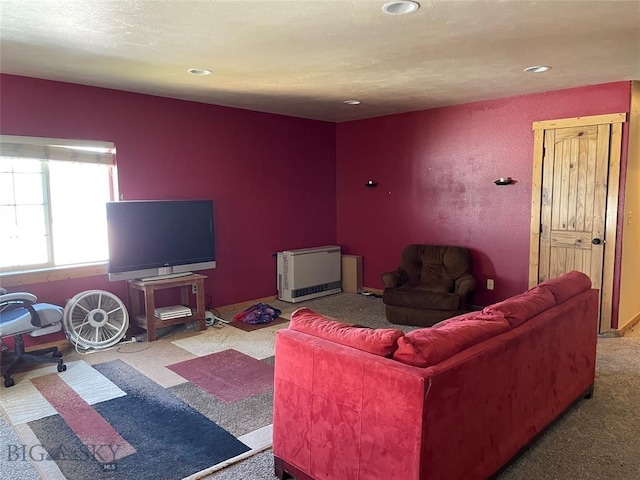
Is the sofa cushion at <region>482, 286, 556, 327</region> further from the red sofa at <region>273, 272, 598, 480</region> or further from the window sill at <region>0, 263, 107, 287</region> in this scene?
the window sill at <region>0, 263, 107, 287</region>

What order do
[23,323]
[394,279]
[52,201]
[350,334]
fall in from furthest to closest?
[394,279], [52,201], [23,323], [350,334]

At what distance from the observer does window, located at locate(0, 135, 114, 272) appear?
4.21 meters

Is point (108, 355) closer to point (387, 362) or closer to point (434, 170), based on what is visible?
point (387, 362)

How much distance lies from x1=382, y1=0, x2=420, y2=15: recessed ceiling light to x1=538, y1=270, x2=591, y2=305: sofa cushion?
177 centimetres

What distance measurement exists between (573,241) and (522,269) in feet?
1.97

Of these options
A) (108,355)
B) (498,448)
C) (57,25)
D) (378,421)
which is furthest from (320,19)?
(108,355)

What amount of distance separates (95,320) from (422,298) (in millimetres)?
3094

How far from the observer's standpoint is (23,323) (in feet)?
11.9

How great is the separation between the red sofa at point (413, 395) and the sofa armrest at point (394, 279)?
2672mm

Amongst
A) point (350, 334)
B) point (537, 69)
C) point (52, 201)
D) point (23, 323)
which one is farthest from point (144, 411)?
point (537, 69)

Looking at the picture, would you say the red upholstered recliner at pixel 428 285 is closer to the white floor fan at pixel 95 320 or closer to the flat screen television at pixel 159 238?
the flat screen television at pixel 159 238

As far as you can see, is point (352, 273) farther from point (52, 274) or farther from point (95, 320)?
point (52, 274)

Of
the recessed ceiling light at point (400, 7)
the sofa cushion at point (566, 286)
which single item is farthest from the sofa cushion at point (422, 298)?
the recessed ceiling light at point (400, 7)

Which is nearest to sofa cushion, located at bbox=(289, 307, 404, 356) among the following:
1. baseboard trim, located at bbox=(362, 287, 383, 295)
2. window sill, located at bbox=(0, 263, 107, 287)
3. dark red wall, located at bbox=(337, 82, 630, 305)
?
window sill, located at bbox=(0, 263, 107, 287)
